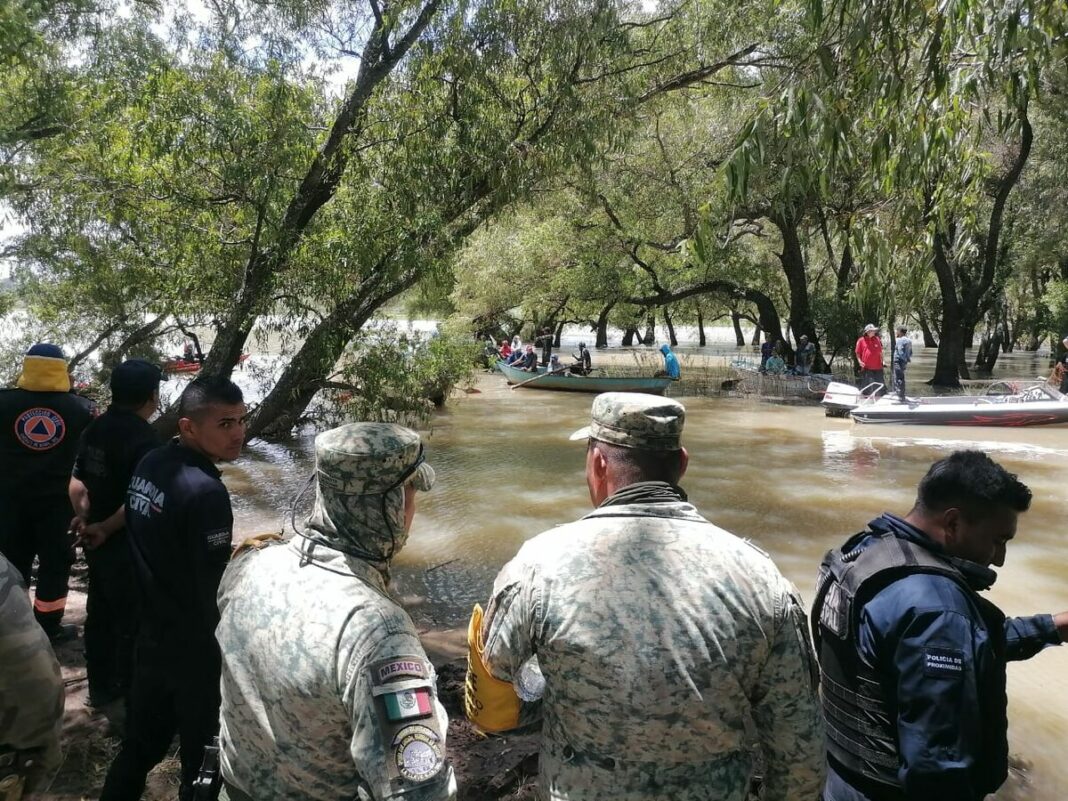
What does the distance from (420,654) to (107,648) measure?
3.04 meters

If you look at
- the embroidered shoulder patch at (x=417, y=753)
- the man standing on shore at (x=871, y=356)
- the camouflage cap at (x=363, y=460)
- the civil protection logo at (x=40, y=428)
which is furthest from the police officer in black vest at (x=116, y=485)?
the man standing on shore at (x=871, y=356)

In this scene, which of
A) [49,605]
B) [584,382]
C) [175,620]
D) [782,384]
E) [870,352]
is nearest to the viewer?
[175,620]

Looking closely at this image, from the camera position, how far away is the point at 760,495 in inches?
433

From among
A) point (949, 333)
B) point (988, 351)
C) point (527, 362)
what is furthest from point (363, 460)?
point (988, 351)

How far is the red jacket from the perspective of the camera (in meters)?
17.5

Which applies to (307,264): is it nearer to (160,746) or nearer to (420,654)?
(160,746)

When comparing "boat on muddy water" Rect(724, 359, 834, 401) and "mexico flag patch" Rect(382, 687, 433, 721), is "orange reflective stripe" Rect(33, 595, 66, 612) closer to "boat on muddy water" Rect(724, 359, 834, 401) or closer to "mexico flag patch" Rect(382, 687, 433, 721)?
"mexico flag patch" Rect(382, 687, 433, 721)

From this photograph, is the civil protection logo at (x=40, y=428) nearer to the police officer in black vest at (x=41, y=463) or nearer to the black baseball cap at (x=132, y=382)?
the police officer in black vest at (x=41, y=463)

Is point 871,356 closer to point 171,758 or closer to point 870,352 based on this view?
point 870,352

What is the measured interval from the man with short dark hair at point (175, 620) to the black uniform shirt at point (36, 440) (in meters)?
1.87

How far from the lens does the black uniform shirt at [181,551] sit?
2562 millimetres

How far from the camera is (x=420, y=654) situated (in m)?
1.59

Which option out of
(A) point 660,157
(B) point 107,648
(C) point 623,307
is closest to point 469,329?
(C) point 623,307

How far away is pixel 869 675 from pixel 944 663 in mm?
255
